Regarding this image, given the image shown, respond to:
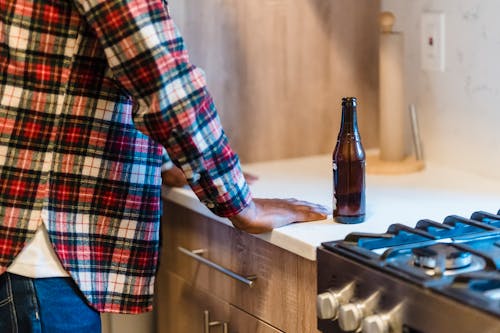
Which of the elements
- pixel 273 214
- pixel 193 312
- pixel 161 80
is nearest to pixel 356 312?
pixel 273 214

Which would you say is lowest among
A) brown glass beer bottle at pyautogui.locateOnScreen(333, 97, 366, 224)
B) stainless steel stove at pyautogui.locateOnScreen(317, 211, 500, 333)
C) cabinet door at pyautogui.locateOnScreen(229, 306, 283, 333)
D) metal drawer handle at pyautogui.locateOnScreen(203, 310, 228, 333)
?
metal drawer handle at pyautogui.locateOnScreen(203, 310, 228, 333)

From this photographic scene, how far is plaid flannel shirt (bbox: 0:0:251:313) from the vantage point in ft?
4.30

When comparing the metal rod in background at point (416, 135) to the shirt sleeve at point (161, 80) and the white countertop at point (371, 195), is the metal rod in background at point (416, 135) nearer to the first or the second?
the white countertop at point (371, 195)

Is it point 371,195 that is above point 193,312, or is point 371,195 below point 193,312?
above

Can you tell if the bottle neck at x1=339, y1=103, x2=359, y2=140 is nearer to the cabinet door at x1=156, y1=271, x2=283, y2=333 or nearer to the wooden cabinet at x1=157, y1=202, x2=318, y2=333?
the wooden cabinet at x1=157, y1=202, x2=318, y2=333

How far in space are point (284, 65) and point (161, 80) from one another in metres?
0.78

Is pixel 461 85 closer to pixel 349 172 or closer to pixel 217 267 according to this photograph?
pixel 349 172

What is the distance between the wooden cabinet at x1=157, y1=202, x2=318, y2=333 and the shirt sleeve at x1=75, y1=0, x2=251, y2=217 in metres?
0.23

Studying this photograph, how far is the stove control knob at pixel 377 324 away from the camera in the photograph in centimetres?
118

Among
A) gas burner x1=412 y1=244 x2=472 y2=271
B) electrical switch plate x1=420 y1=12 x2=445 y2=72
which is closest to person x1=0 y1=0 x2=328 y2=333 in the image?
gas burner x1=412 y1=244 x2=472 y2=271

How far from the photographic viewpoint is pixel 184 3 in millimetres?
1901

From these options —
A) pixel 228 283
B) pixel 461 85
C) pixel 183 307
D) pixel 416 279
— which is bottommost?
pixel 183 307

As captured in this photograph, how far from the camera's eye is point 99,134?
1.42 meters

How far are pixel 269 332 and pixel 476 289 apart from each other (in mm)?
544
